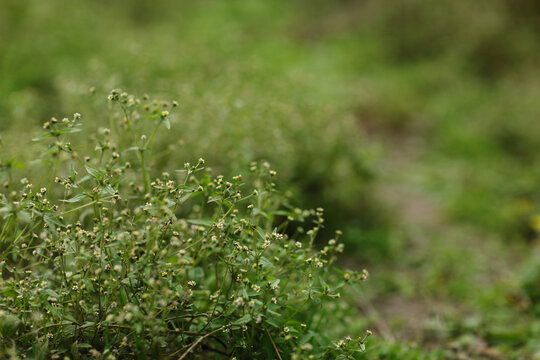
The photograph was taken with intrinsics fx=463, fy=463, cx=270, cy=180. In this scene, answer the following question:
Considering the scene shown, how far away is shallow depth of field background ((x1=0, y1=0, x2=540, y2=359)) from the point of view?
3312mm

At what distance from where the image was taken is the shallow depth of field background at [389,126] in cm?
331

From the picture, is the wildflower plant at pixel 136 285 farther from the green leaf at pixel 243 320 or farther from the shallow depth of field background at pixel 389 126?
the shallow depth of field background at pixel 389 126

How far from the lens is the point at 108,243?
171cm

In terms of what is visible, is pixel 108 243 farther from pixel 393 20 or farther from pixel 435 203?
pixel 393 20

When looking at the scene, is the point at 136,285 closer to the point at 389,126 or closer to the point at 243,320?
the point at 243,320

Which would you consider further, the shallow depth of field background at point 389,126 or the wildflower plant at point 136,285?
the shallow depth of field background at point 389,126

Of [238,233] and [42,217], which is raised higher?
[238,233]

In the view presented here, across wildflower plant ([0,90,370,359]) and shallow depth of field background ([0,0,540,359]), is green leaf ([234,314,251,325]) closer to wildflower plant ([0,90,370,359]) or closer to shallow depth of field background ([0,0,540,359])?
wildflower plant ([0,90,370,359])

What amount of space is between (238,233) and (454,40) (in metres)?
8.46

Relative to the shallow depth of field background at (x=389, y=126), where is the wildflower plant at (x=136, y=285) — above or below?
below

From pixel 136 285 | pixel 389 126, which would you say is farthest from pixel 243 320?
pixel 389 126

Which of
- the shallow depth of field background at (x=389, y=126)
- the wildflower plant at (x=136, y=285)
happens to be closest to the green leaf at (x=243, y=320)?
the wildflower plant at (x=136, y=285)

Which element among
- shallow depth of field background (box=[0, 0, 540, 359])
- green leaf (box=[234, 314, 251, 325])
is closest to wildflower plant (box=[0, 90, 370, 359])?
green leaf (box=[234, 314, 251, 325])

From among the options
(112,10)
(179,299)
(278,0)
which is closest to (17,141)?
(179,299)
